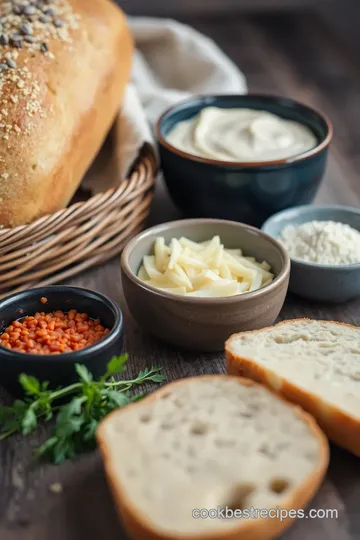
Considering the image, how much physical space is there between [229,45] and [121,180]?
2.24 metres

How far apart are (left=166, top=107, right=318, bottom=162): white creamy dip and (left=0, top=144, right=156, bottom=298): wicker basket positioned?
181 millimetres

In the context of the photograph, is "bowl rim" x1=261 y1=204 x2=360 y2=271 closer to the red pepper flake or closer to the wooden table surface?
the wooden table surface

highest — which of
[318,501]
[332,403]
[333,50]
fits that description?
[332,403]

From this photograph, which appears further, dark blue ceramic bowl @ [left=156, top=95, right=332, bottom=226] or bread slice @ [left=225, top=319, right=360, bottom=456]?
dark blue ceramic bowl @ [left=156, top=95, right=332, bottom=226]

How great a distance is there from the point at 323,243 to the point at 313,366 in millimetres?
579

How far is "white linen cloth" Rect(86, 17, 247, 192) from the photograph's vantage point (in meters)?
2.69

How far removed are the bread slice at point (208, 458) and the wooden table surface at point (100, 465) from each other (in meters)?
0.14

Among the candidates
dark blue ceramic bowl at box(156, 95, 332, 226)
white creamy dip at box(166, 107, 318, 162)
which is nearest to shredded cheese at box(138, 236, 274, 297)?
dark blue ceramic bowl at box(156, 95, 332, 226)

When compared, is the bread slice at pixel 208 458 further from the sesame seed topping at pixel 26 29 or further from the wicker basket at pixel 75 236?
the sesame seed topping at pixel 26 29

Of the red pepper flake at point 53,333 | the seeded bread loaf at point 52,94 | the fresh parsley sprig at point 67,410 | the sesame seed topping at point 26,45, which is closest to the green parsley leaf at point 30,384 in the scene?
the fresh parsley sprig at point 67,410

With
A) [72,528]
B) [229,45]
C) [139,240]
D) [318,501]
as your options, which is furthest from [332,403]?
[229,45]

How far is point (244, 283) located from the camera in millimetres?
Answer: 1956

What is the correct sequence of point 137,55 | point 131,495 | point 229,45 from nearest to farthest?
1. point 131,495
2. point 137,55
3. point 229,45

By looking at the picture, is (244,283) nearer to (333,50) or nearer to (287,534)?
(287,534)
